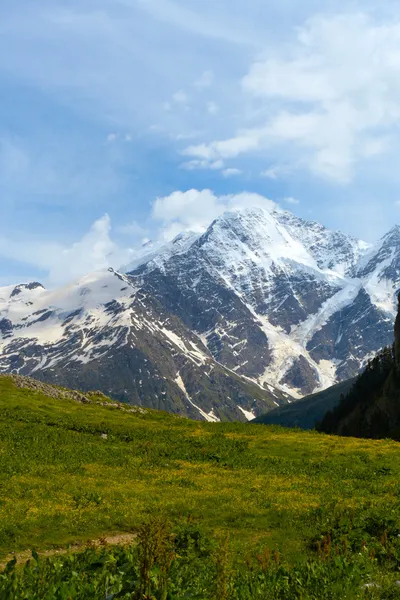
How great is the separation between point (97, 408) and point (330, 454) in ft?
110

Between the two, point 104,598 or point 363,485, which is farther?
point 363,485

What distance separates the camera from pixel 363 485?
34000mm

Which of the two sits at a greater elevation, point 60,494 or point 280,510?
point 60,494

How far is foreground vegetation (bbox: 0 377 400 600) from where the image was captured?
12.6m

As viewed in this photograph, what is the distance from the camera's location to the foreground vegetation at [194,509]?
495 inches

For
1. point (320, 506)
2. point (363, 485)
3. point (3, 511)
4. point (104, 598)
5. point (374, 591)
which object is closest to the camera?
point (104, 598)

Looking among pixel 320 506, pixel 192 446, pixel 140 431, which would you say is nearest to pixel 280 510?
pixel 320 506

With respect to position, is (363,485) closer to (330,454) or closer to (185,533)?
(330,454)

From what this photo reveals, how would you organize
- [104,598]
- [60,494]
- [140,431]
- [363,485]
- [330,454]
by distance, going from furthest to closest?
[140,431] < [330,454] < [363,485] < [60,494] < [104,598]

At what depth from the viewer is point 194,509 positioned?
86.9ft

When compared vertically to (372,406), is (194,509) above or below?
below

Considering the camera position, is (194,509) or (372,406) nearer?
(194,509)

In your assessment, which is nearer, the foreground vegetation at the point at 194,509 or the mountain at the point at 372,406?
the foreground vegetation at the point at 194,509

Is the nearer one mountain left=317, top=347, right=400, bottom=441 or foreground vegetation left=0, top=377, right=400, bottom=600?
foreground vegetation left=0, top=377, right=400, bottom=600
